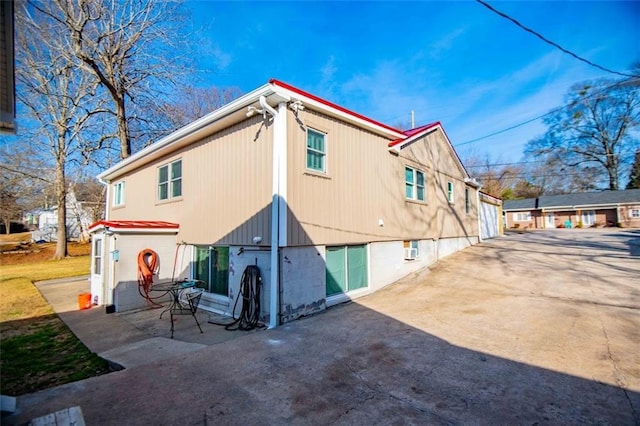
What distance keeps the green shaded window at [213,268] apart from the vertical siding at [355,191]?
2.43 metres

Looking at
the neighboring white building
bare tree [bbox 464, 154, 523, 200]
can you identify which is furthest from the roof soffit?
bare tree [bbox 464, 154, 523, 200]

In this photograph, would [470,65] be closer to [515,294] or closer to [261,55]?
[261,55]

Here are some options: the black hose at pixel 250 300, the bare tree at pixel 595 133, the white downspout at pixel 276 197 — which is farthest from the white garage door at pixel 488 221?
the bare tree at pixel 595 133

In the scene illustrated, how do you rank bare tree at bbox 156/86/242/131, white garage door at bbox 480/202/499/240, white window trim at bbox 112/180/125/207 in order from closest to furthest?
white window trim at bbox 112/180/125/207
white garage door at bbox 480/202/499/240
bare tree at bbox 156/86/242/131

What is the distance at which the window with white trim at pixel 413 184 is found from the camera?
1030 centimetres

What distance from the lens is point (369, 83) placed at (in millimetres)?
18219

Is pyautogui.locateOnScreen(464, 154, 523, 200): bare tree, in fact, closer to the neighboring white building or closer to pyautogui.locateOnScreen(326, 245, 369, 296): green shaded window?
pyautogui.locateOnScreen(326, 245, 369, 296): green shaded window

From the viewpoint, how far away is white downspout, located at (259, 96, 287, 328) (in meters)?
5.95

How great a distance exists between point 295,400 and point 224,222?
504cm

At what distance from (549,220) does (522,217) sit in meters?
2.67

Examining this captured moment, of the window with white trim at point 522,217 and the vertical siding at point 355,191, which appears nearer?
the vertical siding at point 355,191

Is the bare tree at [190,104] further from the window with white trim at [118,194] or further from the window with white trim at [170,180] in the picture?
the window with white trim at [170,180]

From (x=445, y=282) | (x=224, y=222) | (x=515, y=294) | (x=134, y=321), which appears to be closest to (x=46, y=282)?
(x=134, y=321)

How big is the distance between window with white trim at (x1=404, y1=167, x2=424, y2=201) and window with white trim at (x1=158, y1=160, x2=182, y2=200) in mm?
7374
